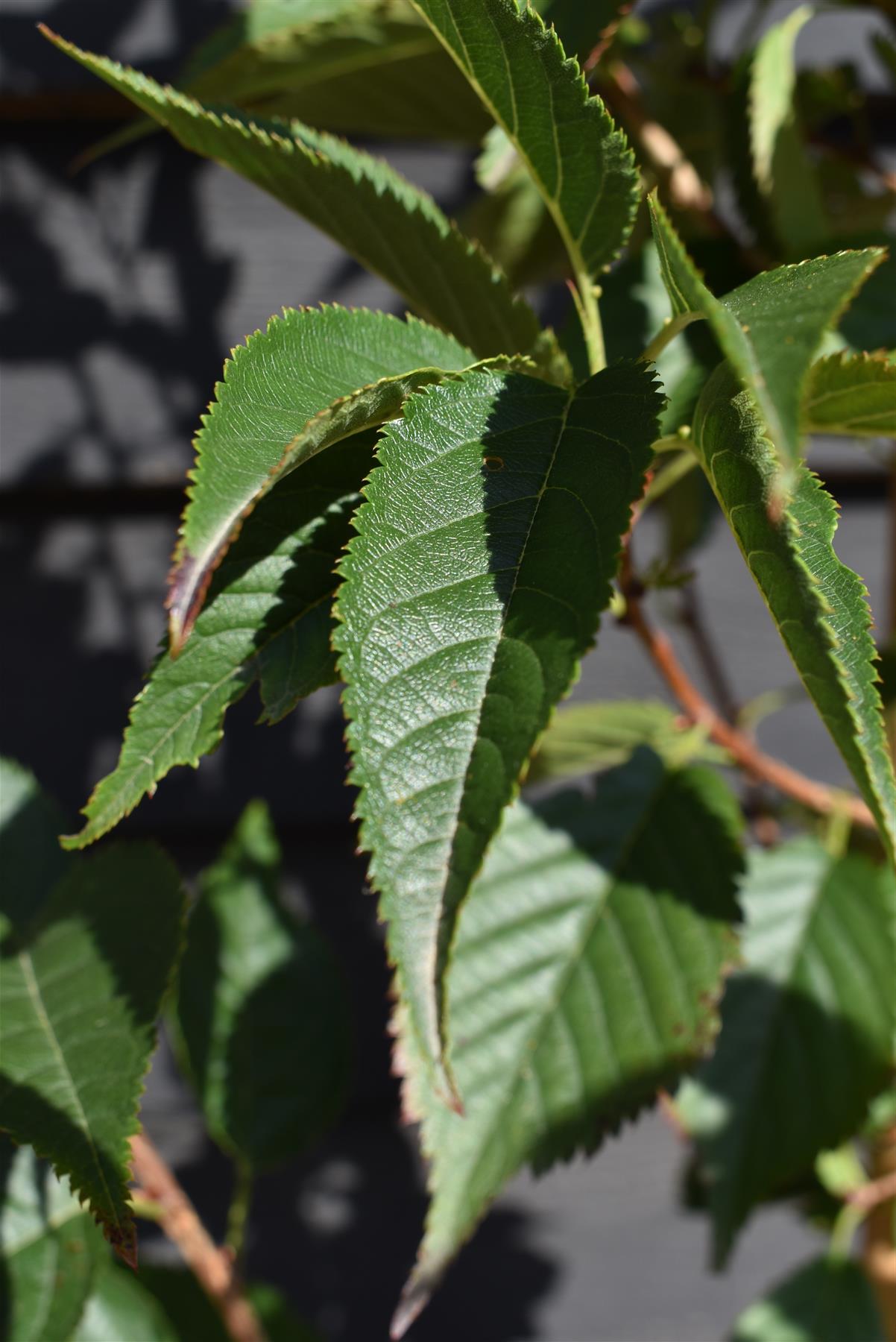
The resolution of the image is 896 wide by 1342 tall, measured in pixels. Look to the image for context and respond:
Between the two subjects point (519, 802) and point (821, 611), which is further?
point (519, 802)

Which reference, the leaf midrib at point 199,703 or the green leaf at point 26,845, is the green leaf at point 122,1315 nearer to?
the green leaf at point 26,845

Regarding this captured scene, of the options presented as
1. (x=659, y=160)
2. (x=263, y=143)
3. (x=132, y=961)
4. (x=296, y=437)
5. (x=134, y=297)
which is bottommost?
(x=132, y=961)

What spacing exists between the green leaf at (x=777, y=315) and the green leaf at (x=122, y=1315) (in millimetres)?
451

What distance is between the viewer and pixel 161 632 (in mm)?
886

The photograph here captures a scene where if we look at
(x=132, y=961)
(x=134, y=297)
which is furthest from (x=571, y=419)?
(x=134, y=297)

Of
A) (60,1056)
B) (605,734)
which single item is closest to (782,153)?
(605,734)

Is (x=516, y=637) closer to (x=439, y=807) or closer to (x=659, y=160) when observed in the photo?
(x=439, y=807)

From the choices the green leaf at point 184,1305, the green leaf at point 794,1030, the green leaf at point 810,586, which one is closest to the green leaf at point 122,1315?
the green leaf at point 184,1305

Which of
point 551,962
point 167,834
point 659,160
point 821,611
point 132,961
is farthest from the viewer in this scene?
point 167,834

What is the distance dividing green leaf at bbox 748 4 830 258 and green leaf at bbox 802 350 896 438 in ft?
0.82

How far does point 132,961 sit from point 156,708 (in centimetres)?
15

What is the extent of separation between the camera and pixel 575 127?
0.32 meters

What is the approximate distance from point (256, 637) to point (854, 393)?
19 centimetres

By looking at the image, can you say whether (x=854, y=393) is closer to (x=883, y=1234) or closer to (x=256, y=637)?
(x=256, y=637)
